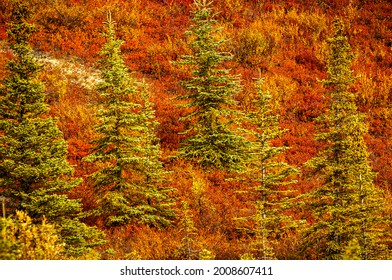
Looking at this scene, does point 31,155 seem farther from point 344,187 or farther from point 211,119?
point 211,119

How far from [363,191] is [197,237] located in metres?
4.48

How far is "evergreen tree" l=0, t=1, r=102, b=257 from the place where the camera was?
377 inches

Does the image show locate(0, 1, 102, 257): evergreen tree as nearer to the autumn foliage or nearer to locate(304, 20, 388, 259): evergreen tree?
the autumn foliage

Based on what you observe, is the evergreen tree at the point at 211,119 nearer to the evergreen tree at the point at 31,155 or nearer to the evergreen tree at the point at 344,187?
the evergreen tree at the point at 344,187

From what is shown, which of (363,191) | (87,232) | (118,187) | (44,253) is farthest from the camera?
(118,187)

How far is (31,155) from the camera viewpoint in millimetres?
9578

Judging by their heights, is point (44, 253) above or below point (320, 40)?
below

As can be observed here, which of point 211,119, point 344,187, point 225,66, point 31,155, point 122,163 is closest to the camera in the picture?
point 344,187

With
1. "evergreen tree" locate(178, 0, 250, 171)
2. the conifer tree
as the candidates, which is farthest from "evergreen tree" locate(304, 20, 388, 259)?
"evergreen tree" locate(178, 0, 250, 171)

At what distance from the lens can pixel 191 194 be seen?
44.7 ft

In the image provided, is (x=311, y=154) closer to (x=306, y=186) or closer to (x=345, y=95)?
(x=306, y=186)

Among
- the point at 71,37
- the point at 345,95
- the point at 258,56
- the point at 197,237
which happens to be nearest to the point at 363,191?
the point at 345,95

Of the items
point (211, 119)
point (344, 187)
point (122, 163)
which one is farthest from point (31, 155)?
point (211, 119)

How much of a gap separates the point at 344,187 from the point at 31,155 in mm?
7248
